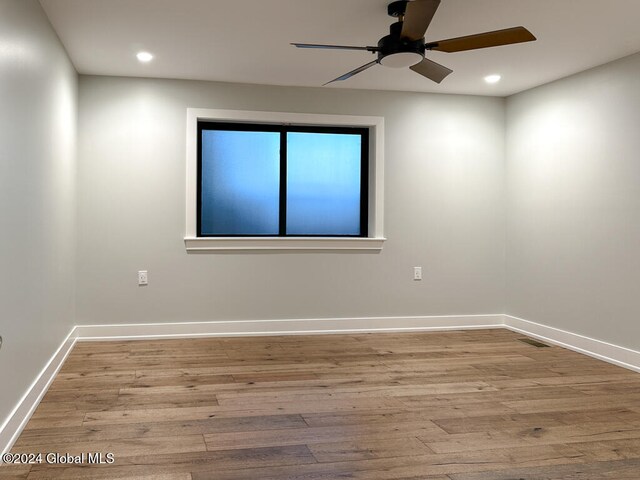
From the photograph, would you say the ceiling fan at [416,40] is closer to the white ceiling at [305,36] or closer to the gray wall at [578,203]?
the white ceiling at [305,36]

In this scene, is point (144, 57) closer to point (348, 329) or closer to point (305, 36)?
point (305, 36)

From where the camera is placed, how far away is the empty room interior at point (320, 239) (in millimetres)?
2641

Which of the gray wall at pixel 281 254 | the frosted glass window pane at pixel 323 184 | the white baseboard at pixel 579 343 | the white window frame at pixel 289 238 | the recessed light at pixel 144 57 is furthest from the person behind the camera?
the frosted glass window pane at pixel 323 184

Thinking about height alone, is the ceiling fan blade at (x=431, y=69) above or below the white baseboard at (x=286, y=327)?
above

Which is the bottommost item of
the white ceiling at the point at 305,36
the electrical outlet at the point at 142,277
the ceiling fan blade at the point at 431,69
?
the electrical outlet at the point at 142,277

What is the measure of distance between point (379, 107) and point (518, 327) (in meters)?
2.30

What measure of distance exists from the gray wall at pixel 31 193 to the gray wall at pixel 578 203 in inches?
146

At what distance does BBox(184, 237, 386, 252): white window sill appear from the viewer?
493cm

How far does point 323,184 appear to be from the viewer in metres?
5.36

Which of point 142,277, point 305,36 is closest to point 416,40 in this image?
point 305,36

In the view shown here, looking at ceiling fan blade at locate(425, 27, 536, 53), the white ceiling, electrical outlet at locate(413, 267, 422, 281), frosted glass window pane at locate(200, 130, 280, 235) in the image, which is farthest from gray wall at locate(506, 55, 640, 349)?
frosted glass window pane at locate(200, 130, 280, 235)

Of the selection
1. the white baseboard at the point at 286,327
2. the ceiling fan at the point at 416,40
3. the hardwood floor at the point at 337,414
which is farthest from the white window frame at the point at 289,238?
the ceiling fan at the point at 416,40

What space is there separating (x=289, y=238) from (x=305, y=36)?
6.13 feet

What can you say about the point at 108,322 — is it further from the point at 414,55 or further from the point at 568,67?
the point at 568,67
